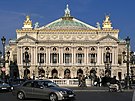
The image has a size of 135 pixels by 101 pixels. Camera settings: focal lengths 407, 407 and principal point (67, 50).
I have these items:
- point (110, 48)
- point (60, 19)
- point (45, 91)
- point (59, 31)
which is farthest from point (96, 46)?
point (45, 91)

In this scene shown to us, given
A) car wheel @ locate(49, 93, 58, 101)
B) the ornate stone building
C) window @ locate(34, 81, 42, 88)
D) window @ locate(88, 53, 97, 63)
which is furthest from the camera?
window @ locate(88, 53, 97, 63)

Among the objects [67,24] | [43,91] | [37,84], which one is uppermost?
[67,24]

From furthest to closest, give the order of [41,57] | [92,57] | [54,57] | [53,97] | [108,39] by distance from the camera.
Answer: [41,57] < [54,57] < [92,57] < [108,39] < [53,97]

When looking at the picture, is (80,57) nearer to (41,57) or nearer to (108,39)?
(108,39)

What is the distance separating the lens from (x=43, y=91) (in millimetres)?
25906

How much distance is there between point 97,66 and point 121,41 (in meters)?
18.2

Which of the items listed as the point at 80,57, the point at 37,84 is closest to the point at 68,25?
the point at 80,57

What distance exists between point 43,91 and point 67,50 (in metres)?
98.1

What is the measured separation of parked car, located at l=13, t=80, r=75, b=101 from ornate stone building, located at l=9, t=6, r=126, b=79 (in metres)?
92.6

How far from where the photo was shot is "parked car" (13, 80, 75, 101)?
83.1 ft

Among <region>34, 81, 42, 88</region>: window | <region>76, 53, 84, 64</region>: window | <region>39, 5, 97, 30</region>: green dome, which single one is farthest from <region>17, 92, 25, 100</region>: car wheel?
<region>39, 5, 97, 30</region>: green dome

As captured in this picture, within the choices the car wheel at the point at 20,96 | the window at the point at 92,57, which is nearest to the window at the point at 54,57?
the window at the point at 92,57

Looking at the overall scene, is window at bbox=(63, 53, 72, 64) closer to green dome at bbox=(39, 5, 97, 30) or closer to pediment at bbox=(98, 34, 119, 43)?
green dome at bbox=(39, 5, 97, 30)

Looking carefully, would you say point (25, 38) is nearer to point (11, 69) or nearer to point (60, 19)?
point (11, 69)
